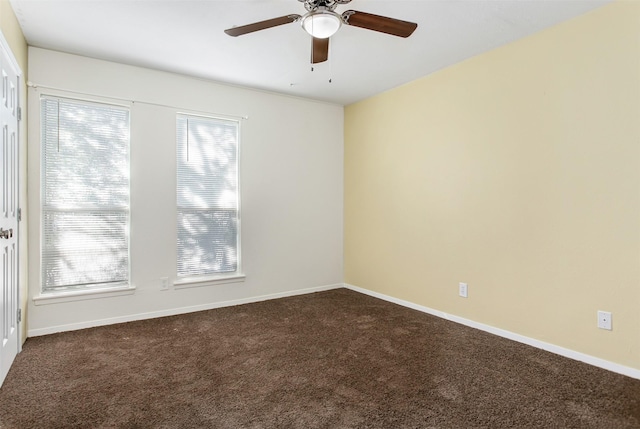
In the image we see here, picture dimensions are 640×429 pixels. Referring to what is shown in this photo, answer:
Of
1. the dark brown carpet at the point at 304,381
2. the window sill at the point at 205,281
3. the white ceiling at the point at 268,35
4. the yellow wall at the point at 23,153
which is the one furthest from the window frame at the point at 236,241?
the yellow wall at the point at 23,153

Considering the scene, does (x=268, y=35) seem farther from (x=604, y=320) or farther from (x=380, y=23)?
(x=604, y=320)

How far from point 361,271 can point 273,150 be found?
6.28 ft

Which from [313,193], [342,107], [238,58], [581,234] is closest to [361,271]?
[313,193]

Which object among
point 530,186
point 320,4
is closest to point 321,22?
point 320,4

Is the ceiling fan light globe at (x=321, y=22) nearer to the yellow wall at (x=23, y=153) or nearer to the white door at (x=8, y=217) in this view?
the white door at (x=8, y=217)

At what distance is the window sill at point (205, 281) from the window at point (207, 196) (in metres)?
0.06

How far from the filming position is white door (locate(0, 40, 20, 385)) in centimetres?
231

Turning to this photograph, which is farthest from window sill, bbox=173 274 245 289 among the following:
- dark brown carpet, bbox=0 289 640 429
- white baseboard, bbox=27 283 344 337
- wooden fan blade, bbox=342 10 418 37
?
wooden fan blade, bbox=342 10 418 37

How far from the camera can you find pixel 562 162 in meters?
2.71

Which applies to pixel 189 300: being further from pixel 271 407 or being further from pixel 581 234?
pixel 581 234

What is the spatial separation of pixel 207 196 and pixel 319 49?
215cm

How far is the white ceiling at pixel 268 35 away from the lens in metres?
2.50

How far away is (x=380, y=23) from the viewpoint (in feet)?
7.15

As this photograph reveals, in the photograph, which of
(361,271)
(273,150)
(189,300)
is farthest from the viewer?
(361,271)
